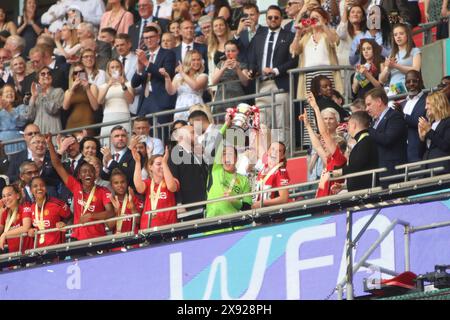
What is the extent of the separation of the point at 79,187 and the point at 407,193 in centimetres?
459

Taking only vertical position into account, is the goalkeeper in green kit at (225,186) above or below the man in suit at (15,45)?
below

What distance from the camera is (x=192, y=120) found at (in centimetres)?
2111

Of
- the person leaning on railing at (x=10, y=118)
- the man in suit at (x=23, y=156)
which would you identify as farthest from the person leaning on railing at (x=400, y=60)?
the person leaning on railing at (x=10, y=118)

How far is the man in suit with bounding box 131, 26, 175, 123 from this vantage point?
24031 millimetres

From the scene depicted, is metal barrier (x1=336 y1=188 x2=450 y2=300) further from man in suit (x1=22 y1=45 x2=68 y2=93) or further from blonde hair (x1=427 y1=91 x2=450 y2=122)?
man in suit (x1=22 y1=45 x2=68 y2=93)

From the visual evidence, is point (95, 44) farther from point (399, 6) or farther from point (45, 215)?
point (399, 6)

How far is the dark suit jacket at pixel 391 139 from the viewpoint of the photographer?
1914 centimetres

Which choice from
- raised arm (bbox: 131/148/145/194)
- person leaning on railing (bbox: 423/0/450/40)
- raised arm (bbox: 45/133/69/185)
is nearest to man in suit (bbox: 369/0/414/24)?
person leaning on railing (bbox: 423/0/450/40)

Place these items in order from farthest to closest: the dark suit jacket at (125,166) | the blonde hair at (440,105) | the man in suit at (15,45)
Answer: the man in suit at (15,45) → the dark suit jacket at (125,166) → the blonde hair at (440,105)

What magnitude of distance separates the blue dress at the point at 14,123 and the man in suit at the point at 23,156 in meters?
0.56

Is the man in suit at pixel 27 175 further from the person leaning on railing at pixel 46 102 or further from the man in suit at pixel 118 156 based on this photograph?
the person leaning on railing at pixel 46 102

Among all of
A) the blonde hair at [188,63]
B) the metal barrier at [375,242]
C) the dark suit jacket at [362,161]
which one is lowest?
the metal barrier at [375,242]

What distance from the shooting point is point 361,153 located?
19109mm
